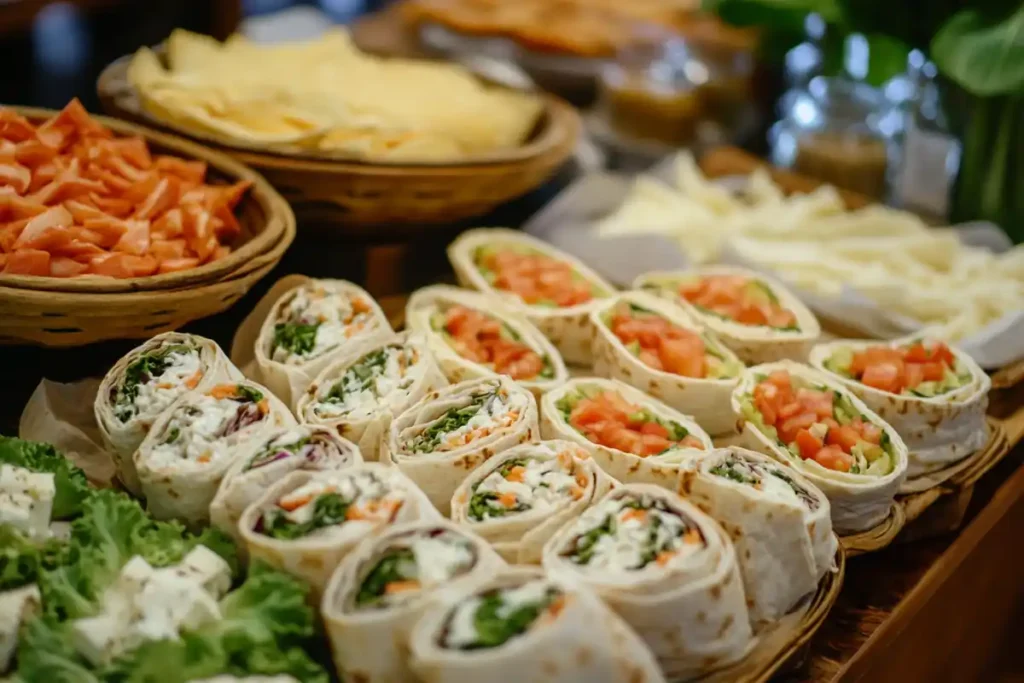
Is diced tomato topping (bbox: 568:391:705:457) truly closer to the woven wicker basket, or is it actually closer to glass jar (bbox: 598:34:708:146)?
the woven wicker basket

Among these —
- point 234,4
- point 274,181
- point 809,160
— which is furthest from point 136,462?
point 234,4

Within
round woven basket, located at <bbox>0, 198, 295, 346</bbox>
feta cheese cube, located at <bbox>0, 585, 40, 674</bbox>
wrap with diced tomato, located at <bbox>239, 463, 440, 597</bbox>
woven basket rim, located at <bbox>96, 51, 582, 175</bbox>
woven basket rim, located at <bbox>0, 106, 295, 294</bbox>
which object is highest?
woven basket rim, located at <bbox>96, 51, 582, 175</bbox>

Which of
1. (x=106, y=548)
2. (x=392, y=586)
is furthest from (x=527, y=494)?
(x=106, y=548)

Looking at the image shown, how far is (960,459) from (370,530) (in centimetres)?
139

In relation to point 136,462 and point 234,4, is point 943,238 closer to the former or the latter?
point 136,462

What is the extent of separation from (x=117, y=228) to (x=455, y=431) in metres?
0.86

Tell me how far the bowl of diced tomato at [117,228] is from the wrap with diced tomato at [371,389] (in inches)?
11.0

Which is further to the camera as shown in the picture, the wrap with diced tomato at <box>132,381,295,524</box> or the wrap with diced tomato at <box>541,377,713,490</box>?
the wrap with diced tomato at <box>541,377,713,490</box>

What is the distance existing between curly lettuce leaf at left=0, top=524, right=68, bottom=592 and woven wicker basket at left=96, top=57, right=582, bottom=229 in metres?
1.14

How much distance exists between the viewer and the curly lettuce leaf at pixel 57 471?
167 cm

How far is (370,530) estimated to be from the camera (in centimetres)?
150

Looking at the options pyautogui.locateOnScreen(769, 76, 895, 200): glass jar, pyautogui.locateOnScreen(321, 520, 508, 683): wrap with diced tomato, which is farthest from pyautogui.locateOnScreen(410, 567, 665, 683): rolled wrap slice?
pyautogui.locateOnScreen(769, 76, 895, 200): glass jar

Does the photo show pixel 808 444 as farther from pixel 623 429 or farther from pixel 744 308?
pixel 744 308

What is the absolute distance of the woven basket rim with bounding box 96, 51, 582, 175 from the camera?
239cm
